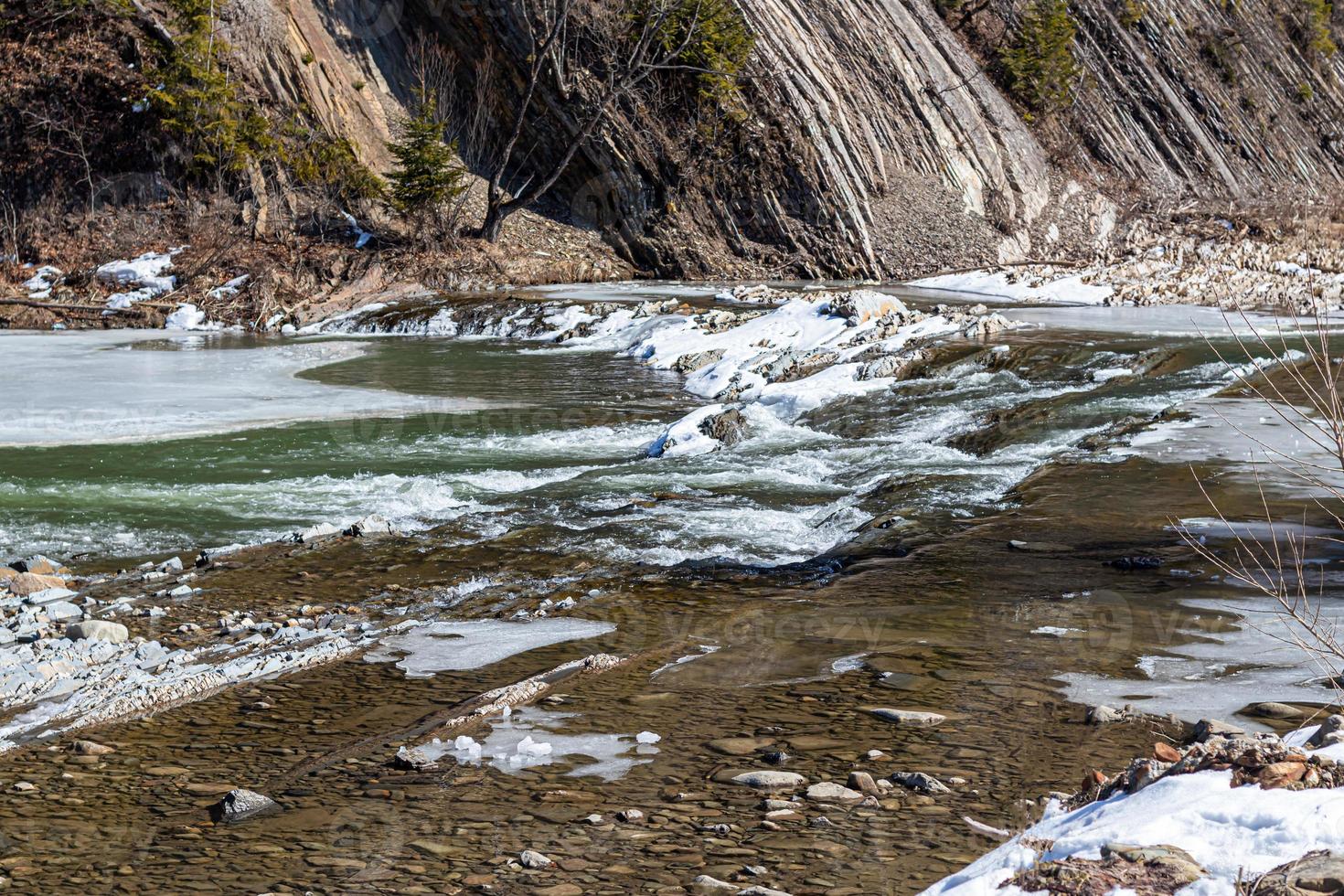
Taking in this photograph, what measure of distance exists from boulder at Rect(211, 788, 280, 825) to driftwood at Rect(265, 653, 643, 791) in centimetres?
17

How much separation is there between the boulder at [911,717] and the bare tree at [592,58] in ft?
80.0

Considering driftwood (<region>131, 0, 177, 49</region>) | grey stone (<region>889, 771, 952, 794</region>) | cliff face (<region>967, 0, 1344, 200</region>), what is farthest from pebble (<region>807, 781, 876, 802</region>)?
cliff face (<region>967, 0, 1344, 200</region>)

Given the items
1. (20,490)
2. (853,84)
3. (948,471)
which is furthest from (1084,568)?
(853,84)

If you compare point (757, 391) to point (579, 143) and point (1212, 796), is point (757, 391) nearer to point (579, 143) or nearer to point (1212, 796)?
point (1212, 796)

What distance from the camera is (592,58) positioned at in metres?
29.9

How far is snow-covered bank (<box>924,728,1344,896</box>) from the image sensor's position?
2.87 metres

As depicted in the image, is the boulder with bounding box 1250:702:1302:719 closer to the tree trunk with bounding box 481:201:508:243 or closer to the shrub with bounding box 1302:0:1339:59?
the tree trunk with bounding box 481:201:508:243

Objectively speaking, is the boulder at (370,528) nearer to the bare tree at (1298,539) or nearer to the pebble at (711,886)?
the bare tree at (1298,539)

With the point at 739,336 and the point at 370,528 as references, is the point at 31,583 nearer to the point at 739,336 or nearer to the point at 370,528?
the point at 370,528

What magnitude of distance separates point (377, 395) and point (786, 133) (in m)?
17.1

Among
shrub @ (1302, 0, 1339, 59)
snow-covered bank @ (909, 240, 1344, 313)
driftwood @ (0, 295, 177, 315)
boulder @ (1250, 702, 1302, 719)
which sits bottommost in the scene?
boulder @ (1250, 702, 1302, 719)

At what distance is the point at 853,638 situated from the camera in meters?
5.88

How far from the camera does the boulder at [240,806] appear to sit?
13.1ft

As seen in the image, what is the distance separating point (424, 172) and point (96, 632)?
71.3 feet
